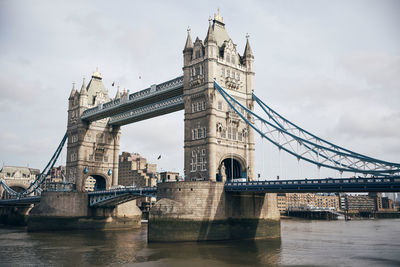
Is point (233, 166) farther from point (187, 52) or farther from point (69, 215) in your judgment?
point (69, 215)

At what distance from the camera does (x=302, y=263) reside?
33562 millimetres

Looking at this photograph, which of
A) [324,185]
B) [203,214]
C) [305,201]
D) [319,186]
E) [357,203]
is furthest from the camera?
[357,203]

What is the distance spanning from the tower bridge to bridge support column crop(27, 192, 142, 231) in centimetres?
17

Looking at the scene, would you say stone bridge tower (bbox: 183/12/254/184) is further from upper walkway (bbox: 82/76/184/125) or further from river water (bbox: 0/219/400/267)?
river water (bbox: 0/219/400/267)

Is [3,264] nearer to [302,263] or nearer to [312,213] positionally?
[302,263]

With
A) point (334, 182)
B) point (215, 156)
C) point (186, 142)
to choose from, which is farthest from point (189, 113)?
point (334, 182)

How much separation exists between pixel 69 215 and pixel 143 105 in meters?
23.4

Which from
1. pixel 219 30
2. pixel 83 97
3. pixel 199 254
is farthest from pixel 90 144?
pixel 199 254

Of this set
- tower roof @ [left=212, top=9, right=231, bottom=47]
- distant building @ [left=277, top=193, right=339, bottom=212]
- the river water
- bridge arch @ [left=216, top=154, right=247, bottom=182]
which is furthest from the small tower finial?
distant building @ [left=277, top=193, right=339, bottom=212]

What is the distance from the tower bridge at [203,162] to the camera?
1780 inches

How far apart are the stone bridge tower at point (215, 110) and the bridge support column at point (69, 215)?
26.4m

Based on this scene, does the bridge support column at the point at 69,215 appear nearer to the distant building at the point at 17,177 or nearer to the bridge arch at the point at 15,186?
the bridge arch at the point at 15,186

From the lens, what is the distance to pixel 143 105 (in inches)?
2699

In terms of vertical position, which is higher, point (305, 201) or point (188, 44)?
point (188, 44)
